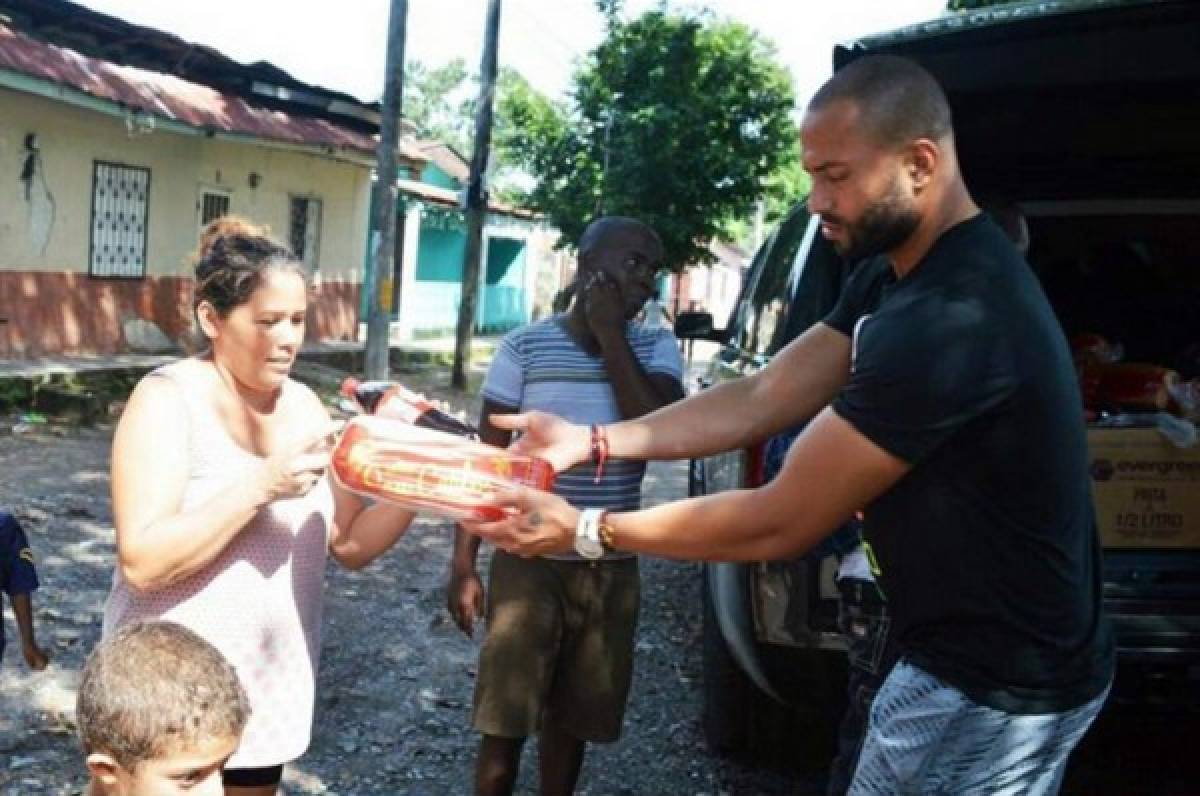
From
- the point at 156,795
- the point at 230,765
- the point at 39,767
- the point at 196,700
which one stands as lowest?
the point at 39,767

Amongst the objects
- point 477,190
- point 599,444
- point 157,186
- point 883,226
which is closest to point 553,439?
point 599,444

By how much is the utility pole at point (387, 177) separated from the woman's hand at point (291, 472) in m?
10.0

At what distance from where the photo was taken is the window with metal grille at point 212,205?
1418 cm

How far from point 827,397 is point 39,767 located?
8.52ft

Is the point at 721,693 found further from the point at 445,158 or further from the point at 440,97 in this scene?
the point at 440,97

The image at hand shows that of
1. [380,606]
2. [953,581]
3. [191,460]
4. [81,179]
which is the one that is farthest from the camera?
[81,179]

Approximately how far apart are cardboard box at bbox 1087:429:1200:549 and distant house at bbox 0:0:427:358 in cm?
882

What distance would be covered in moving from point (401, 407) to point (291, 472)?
0.36 m

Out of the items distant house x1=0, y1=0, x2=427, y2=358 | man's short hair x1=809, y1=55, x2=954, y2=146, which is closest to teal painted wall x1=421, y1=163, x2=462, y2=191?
distant house x1=0, y1=0, x2=427, y2=358

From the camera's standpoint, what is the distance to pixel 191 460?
2.24 metres

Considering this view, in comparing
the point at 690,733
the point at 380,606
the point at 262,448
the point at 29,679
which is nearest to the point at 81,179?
the point at 380,606

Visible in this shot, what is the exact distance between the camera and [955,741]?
2.00 m

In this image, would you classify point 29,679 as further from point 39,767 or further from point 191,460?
point 191,460

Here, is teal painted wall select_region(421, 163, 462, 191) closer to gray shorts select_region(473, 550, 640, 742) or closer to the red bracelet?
gray shorts select_region(473, 550, 640, 742)
